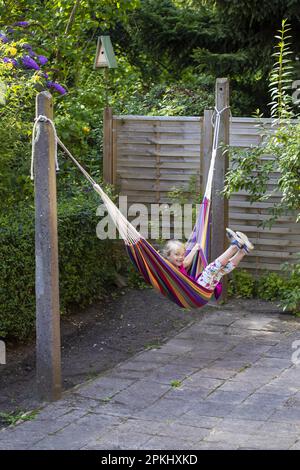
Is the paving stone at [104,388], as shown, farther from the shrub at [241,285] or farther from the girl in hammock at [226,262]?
the shrub at [241,285]

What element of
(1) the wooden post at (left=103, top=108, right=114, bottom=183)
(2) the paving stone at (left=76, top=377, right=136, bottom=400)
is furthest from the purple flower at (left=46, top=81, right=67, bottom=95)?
(2) the paving stone at (left=76, top=377, right=136, bottom=400)

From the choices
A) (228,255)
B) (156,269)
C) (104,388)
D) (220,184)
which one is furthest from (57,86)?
(104,388)

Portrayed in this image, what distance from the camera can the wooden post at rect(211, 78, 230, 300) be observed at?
6.39 m

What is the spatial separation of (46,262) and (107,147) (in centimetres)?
279

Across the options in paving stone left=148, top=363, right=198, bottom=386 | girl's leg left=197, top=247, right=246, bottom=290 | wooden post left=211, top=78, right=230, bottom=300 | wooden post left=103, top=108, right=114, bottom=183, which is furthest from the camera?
wooden post left=103, top=108, right=114, bottom=183

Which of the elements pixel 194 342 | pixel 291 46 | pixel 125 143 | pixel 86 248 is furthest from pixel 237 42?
pixel 194 342

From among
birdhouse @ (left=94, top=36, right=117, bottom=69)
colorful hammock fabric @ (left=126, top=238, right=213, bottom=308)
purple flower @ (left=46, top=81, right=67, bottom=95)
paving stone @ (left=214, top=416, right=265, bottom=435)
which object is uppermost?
birdhouse @ (left=94, top=36, right=117, bottom=69)

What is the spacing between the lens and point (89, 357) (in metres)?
5.39

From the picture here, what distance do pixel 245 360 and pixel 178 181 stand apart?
220cm

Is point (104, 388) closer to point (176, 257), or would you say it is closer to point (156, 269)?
point (156, 269)

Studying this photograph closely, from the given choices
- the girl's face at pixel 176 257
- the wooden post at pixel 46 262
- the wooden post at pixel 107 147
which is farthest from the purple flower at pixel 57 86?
the wooden post at pixel 46 262

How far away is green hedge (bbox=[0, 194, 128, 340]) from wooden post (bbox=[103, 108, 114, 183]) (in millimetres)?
473

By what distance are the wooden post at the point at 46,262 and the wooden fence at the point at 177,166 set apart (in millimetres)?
2486

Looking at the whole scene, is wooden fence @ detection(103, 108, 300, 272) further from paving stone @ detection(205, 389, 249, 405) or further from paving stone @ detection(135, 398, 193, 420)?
paving stone @ detection(135, 398, 193, 420)
